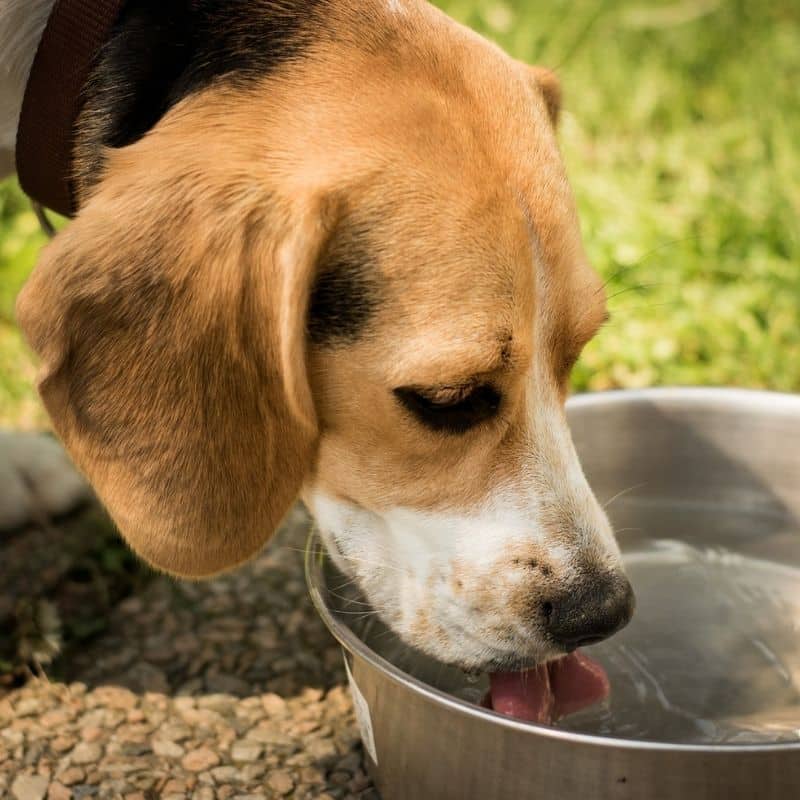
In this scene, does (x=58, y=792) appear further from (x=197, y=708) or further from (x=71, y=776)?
(x=197, y=708)

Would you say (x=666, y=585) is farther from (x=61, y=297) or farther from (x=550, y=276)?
(x=61, y=297)

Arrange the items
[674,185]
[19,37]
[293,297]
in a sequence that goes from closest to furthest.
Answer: [293,297]
[19,37]
[674,185]

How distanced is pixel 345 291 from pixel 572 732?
0.92 m

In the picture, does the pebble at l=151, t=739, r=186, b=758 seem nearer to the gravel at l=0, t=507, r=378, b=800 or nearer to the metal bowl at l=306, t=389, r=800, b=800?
the gravel at l=0, t=507, r=378, b=800

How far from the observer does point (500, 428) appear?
8.40 feet

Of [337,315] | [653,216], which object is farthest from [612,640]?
[653,216]

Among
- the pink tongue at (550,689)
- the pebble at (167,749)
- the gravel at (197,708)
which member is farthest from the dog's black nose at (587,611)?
the pebble at (167,749)

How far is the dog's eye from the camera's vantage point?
248 cm

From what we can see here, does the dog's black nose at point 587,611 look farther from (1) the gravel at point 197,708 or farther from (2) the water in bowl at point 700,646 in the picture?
(1) the gravel at point 197,708

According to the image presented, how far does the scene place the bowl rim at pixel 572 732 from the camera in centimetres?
221

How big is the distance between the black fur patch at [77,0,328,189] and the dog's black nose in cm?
123

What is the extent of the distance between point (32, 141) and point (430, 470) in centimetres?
112

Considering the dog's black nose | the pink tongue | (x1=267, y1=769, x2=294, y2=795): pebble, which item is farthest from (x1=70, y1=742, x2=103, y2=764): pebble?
the dog's black nose

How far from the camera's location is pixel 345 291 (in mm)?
2525
